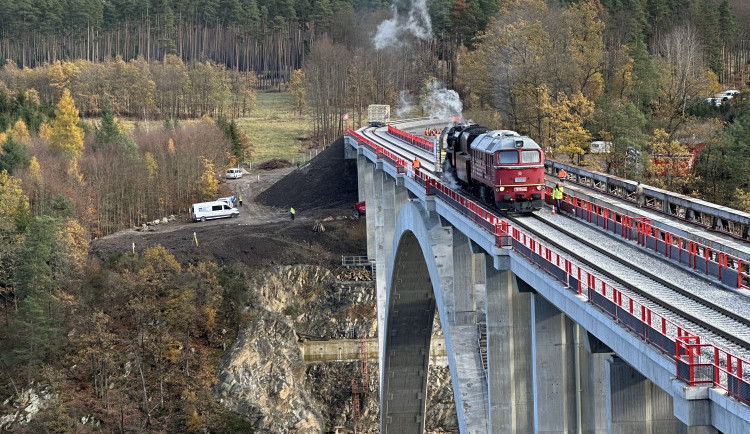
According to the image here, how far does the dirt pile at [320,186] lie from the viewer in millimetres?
83875

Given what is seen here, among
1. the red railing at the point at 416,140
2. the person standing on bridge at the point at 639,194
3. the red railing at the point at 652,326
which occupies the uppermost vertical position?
the red railing at the point at 416,140

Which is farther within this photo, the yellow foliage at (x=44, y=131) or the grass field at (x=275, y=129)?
the grass field at (x=275, y=129)

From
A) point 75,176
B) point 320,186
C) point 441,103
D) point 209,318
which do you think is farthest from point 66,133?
point 209,318

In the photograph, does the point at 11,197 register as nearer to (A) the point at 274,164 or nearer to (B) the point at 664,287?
(A) the point at 274,164

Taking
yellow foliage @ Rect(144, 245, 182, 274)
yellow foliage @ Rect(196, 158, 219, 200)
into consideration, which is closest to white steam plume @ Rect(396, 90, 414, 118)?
yellow foliage @ Rect(196, 158, 219, 200)

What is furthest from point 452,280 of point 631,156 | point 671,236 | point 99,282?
point 99,282

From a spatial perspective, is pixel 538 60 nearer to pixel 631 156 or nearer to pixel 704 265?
pixel 631 156

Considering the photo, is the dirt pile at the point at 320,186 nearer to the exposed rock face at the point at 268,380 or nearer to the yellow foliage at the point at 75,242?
the exposed rock face at the point at 268,380

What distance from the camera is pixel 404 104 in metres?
129

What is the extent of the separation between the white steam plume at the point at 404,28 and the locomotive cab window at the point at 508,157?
107286 mm

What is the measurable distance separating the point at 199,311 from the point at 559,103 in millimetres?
28720

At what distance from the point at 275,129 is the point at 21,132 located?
37007 mm

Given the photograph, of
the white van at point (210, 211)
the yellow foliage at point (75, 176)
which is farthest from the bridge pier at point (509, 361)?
the yellow foliage at point (75, 176)

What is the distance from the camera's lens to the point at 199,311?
6494 cm
